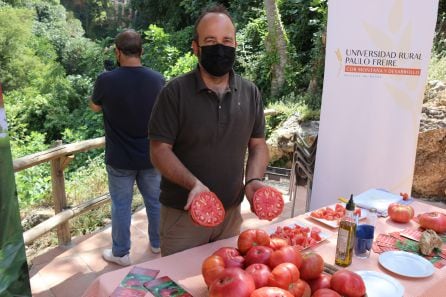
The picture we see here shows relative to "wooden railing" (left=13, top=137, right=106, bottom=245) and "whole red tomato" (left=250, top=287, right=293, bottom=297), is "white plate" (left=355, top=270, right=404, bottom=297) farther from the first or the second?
"wooden railing" (left=13, top=137, right=106, bottom=245)

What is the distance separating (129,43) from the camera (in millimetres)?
2951

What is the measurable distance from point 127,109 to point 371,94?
202 centimetres

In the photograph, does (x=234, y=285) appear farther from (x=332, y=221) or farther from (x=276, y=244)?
(x=332, y=221)

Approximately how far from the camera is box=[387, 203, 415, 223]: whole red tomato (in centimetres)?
224

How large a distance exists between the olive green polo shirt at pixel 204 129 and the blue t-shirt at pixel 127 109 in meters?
1.07

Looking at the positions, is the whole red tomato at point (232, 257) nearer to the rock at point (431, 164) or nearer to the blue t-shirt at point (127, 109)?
the blue t-shirt at point (127, 109)

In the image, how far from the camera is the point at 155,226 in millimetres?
3562

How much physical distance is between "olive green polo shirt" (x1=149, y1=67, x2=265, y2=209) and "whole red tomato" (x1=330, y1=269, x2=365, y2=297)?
87 centimetres

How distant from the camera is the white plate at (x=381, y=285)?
153 cm

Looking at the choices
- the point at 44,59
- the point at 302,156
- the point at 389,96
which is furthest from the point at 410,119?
the point at 44,59

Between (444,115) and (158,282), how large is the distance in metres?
4.76

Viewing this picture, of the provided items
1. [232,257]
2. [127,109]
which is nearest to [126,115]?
[127,109]

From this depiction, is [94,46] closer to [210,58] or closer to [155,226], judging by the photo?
[155,226]

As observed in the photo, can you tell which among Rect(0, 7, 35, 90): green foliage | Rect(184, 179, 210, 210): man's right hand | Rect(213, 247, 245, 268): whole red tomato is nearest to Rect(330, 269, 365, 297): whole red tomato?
Rect(213, 247, 245, 268): whole red tomato
